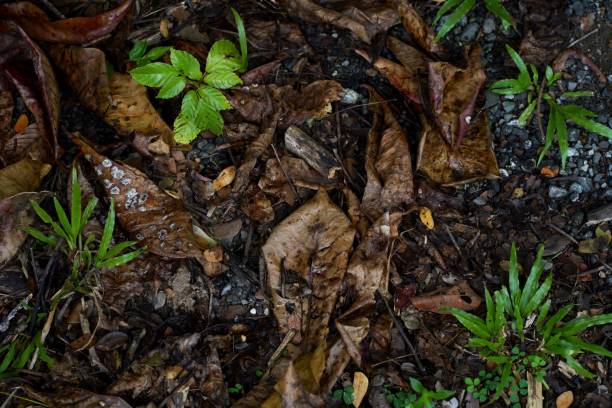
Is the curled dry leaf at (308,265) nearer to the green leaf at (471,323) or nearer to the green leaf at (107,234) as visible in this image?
the green leaf at (471,323)

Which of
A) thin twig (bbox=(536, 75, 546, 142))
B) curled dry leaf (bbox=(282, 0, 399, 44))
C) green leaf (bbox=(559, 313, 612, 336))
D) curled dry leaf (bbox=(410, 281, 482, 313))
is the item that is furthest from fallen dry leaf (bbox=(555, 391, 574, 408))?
curled dry leaf (bbox=(282, 0, 399, 44))

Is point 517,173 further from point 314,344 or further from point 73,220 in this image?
point 73,220

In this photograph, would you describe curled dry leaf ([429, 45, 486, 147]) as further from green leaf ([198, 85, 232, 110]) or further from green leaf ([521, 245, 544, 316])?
green leaf ([198, 85, 232, 110])

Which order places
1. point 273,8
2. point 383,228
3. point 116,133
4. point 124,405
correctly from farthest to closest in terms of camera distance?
point 273,8, point 116,133, point 383,228, point 124,405

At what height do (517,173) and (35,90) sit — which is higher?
(35,90)

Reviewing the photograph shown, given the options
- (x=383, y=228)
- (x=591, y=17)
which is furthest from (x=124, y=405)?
(x=591, y=17)

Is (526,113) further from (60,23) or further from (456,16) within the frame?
(60,23)

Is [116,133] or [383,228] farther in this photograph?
[116,133]

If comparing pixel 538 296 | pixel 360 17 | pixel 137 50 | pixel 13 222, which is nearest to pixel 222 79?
pixel 137 50
